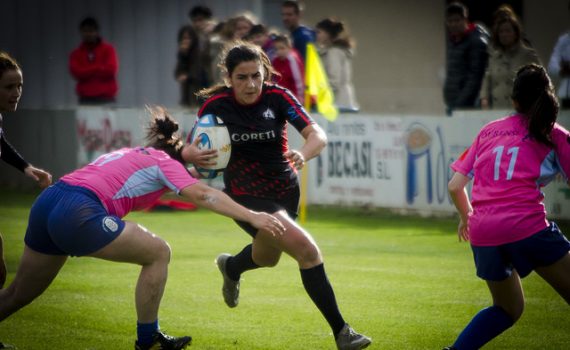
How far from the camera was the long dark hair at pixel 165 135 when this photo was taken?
22.1ft

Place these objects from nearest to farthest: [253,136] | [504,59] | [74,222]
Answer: [74,222] < [253,136] < [504,59]

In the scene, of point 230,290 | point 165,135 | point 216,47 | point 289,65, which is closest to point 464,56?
point 289,65

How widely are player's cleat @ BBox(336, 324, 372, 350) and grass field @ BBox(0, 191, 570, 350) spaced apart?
0.52 m

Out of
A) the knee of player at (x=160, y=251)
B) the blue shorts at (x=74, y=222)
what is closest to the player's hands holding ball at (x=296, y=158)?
the knee of player at (x=160, y=251)

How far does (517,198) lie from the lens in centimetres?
606

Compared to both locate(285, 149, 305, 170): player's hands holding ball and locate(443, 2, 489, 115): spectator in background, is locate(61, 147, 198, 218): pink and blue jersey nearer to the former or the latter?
locate(285, 149, 305, 170): player's hands holding ball

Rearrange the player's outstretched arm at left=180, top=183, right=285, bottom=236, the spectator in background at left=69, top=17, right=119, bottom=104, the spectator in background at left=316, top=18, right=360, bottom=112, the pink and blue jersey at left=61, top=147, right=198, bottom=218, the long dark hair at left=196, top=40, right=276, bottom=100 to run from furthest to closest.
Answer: the spectator in background at left=69, top=17, right=119, bottom=104 → the spectator in background at left=316, top=18, right=360, bottom=112 → the long dark hair at left=196, top=40, right=276, bottom=100 → the pink and blue jersey at left=61, top=147, right=198, bottom=218 → the player's outstretched arm at left=180, top=183, right=285, bottom=236

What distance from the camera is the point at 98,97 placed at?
1847cm

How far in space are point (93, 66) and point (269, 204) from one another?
35.9 ft

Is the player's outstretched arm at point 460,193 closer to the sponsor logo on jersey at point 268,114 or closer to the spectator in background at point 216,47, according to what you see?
the sponsor logo on jersey at point 268,114

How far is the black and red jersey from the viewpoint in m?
7.65

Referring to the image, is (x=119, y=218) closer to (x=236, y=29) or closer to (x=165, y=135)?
(x=165, y=135)

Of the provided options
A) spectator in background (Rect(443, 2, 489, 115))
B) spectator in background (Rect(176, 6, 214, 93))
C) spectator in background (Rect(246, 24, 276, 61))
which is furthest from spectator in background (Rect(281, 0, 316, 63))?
spectator in background (Rect(443, 2, 489, 115))

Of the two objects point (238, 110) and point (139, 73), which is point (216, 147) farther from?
point (139, 73)
